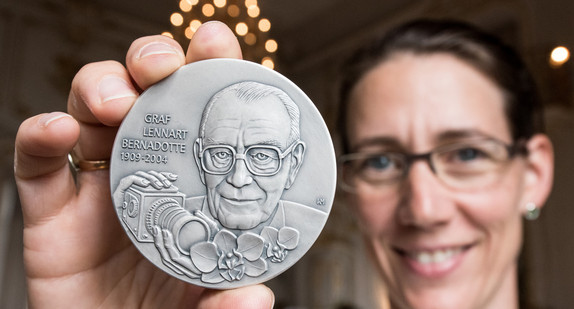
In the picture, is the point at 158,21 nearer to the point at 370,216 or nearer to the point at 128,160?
the point at 370,216

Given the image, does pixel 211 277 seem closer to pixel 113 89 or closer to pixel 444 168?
pixel 113 89

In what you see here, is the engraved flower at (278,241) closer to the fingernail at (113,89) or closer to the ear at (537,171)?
the fingernail at (113,89)

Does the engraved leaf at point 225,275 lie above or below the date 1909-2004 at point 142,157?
below

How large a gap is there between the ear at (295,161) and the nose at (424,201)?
2.17ft

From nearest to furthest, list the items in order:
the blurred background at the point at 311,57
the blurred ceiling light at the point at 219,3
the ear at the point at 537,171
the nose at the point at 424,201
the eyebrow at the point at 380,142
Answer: the nose at the point at 424,201 < the eyebrow at the point at 380,142 < the ear at the point at 537,171 < the blurred ceiling light at the point at 219,3 < the blurred background at the point at 311,57

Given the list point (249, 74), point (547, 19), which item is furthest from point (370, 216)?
point (547, 19)

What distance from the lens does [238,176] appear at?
2.54 ft

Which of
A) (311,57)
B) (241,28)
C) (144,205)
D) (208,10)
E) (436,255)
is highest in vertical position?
(311,57)

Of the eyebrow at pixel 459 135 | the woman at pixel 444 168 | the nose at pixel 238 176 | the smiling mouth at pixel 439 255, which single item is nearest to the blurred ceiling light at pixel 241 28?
the woman at pixel 444 168

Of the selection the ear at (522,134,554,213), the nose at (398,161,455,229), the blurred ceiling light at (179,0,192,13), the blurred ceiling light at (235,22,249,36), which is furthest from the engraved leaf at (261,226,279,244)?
the blurred ceiling light at (179,0,192,13)

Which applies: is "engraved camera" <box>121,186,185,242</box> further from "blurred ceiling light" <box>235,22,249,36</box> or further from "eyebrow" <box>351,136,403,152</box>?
"blurred ceiling light" <box>235,22,249,36</box>

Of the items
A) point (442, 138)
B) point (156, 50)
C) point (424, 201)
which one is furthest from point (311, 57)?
point (156, 50)

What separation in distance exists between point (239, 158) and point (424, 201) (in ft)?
2.48

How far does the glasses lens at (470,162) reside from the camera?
4.60ft
